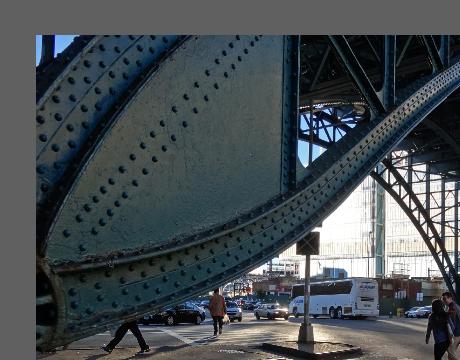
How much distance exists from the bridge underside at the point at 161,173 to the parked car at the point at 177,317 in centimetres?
2320

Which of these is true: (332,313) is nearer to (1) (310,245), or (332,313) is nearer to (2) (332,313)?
(2) (332,313)

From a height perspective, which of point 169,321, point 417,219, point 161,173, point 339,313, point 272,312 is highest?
point 417,219

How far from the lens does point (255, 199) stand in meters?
4.45

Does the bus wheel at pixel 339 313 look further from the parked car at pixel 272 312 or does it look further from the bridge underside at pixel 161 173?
the bridge underside at pixel 161 173

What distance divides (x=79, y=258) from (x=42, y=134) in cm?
73

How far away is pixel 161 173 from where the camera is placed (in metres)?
3.67

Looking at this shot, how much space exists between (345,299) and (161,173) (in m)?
37.6

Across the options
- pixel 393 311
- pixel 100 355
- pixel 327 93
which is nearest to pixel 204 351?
pixel 100 355

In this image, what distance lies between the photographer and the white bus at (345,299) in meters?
38.3

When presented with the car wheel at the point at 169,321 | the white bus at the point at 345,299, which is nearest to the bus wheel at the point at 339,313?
the white bus at the point at 345,299

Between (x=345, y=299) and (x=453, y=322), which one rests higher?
(x=453, y=322)

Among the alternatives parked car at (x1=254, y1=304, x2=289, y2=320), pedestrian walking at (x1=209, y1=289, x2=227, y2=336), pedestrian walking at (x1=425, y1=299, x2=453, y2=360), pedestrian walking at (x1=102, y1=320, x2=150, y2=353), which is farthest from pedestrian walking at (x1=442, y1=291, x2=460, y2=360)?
parked car at (x1=254, y1=304, x2=289, y2=320)

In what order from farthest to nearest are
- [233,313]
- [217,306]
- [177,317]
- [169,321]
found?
[233,313] < [177,317] < [169,321] < [217,306]

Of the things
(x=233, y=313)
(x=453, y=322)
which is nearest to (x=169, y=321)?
(x=233, y=313)
